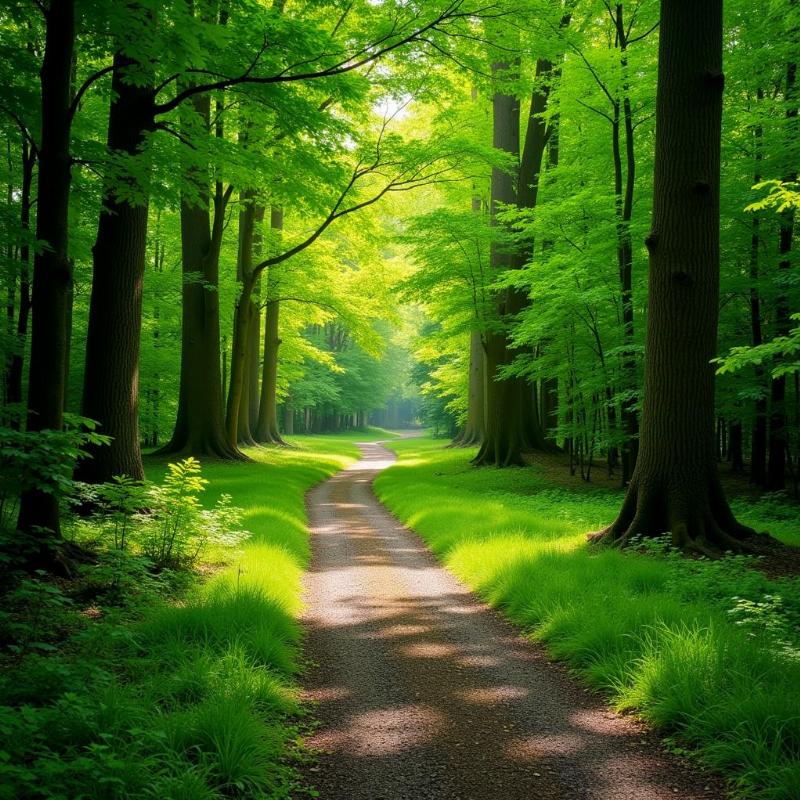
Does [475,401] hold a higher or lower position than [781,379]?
lower

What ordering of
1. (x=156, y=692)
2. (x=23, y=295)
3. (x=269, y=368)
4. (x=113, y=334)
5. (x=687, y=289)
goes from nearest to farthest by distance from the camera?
1. (x=156, y=692)
2. (x=687, y=289)
3. (x=113, y=334)
4. (x=23, y=295)
5. (x=269, y=368)

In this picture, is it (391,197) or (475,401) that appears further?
(475,401)

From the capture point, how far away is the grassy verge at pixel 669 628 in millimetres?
3043

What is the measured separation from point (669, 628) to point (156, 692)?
3.67m

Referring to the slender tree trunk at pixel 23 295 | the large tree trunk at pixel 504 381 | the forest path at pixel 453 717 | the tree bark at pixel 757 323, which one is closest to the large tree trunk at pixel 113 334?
the slender tree trunk at pixel 23 295

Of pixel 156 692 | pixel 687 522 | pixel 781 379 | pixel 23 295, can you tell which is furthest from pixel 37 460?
pixel 781 379

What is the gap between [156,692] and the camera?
343 centimetres

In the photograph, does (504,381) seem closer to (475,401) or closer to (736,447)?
(736,447)

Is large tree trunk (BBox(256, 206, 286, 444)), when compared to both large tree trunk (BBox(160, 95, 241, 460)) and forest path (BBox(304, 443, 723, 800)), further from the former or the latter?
forest path (BBox(304, 443, 723, 800))

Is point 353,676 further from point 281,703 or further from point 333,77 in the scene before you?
point 333,77

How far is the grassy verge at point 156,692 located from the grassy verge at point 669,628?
2235 millimetres

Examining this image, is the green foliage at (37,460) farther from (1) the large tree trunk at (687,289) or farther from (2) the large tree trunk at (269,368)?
(2) the large tree trunk at (269,368)

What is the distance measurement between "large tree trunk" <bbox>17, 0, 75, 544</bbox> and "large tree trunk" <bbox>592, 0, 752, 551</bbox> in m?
6.52

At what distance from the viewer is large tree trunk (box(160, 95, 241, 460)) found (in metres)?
16.7
